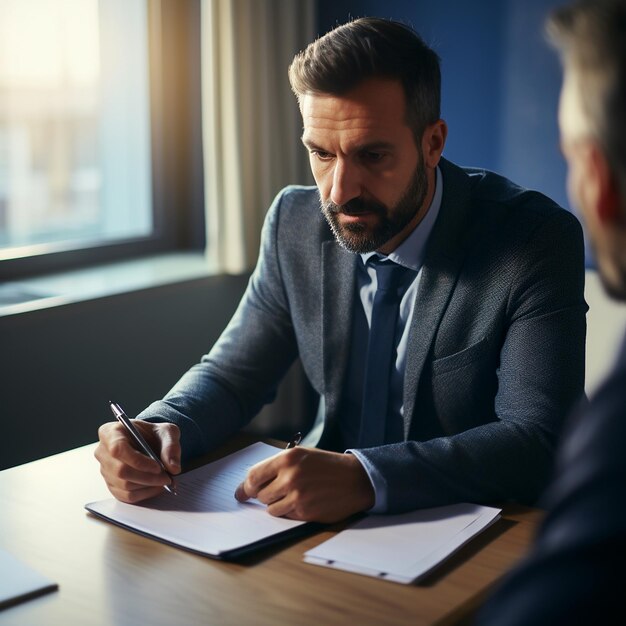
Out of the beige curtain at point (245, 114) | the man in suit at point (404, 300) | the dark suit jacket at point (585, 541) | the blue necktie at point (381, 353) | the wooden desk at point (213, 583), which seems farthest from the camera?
the beige curtain at point (245, 114)

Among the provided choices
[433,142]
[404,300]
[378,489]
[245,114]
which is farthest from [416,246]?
[245,114]

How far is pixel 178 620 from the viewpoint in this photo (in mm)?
1083

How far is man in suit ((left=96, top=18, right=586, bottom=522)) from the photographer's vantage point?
5.29ft

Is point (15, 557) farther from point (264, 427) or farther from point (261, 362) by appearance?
point (264, 427)

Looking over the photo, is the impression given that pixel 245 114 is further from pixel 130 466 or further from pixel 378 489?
pixel 378 489

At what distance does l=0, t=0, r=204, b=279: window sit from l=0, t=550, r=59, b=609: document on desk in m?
1.68

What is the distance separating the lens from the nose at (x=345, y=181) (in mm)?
1758

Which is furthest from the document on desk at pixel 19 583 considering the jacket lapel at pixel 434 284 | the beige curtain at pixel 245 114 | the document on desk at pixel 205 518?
the beige curtain at pixel 245 114

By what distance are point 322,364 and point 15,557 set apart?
83 centimetres

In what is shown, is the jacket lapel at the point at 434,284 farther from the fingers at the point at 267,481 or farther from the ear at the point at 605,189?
the ear at the point at 605,189

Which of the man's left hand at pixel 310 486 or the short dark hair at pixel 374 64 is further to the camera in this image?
the short dark hair at pixel 374 64

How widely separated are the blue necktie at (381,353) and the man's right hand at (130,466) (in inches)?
18.2

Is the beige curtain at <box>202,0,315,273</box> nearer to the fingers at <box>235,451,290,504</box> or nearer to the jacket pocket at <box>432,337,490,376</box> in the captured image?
the jacket pocket at <box>432,337,490,376</box>

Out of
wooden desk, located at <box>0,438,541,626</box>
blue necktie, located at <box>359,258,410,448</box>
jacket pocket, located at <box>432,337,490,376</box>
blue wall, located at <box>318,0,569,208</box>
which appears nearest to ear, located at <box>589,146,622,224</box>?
wooden desk, located at <box>0,438,541,626</box>
